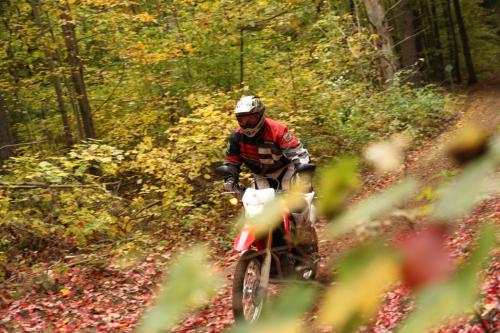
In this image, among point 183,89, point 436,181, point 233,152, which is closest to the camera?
point 436,181

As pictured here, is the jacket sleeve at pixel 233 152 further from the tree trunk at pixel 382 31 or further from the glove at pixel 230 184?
the tree trunk at pixel 382 31

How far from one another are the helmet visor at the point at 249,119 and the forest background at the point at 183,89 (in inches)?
171

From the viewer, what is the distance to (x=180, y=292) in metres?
0.71

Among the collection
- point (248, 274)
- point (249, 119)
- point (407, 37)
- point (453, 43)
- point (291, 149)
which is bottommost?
point (453, 43)

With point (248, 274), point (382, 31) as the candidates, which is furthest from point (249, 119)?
point (382, 31)

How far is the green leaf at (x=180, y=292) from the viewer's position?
0.71 m

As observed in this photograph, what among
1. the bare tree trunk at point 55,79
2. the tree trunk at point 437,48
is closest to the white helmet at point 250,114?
the bare tree trunk at point 55,79

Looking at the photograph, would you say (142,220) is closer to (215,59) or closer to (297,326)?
(215,59)

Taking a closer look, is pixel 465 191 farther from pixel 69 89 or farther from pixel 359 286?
pixel 69 89

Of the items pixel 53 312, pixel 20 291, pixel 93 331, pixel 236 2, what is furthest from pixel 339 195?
pixel 236 2

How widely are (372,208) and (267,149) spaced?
19.3ft

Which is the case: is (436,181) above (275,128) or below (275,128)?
above

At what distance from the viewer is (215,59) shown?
15109 mm

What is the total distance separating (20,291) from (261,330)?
830 cm
